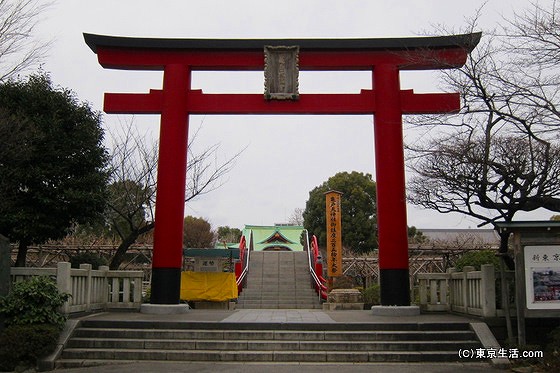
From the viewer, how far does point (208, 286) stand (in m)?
18.3

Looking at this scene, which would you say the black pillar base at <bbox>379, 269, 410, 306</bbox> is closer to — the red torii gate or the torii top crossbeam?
the red torii gate

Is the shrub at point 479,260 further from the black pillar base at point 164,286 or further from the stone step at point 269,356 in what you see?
the black pillar base at point 164,286

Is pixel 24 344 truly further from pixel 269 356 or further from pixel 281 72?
pixel 281 72

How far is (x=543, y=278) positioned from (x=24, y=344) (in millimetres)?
8782

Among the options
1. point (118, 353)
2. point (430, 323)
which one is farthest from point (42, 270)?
point (430, 323)

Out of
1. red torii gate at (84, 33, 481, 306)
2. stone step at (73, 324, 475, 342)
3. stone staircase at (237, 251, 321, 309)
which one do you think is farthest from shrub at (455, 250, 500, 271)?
stone staircase at (237, 251, 321, 309)

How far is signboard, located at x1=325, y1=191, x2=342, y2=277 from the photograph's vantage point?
22.2 m

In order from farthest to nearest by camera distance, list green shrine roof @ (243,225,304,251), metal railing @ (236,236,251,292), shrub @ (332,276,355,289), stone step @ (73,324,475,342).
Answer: green shrine roof @ (243,225,304,251), shrub @ (332,276,355,289), metal railing @ (236,236,251,292), stone step @ (73,324,475,342)

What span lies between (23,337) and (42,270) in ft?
5.85

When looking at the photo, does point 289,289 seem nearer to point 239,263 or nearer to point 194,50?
point 239,263

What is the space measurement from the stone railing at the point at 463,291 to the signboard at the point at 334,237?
851 cm

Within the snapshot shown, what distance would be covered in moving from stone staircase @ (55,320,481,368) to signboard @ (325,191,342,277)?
471 inches

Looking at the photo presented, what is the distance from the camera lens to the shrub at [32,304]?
925 centimetres

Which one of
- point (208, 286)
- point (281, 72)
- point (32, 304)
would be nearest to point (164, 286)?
point (32, 304)
